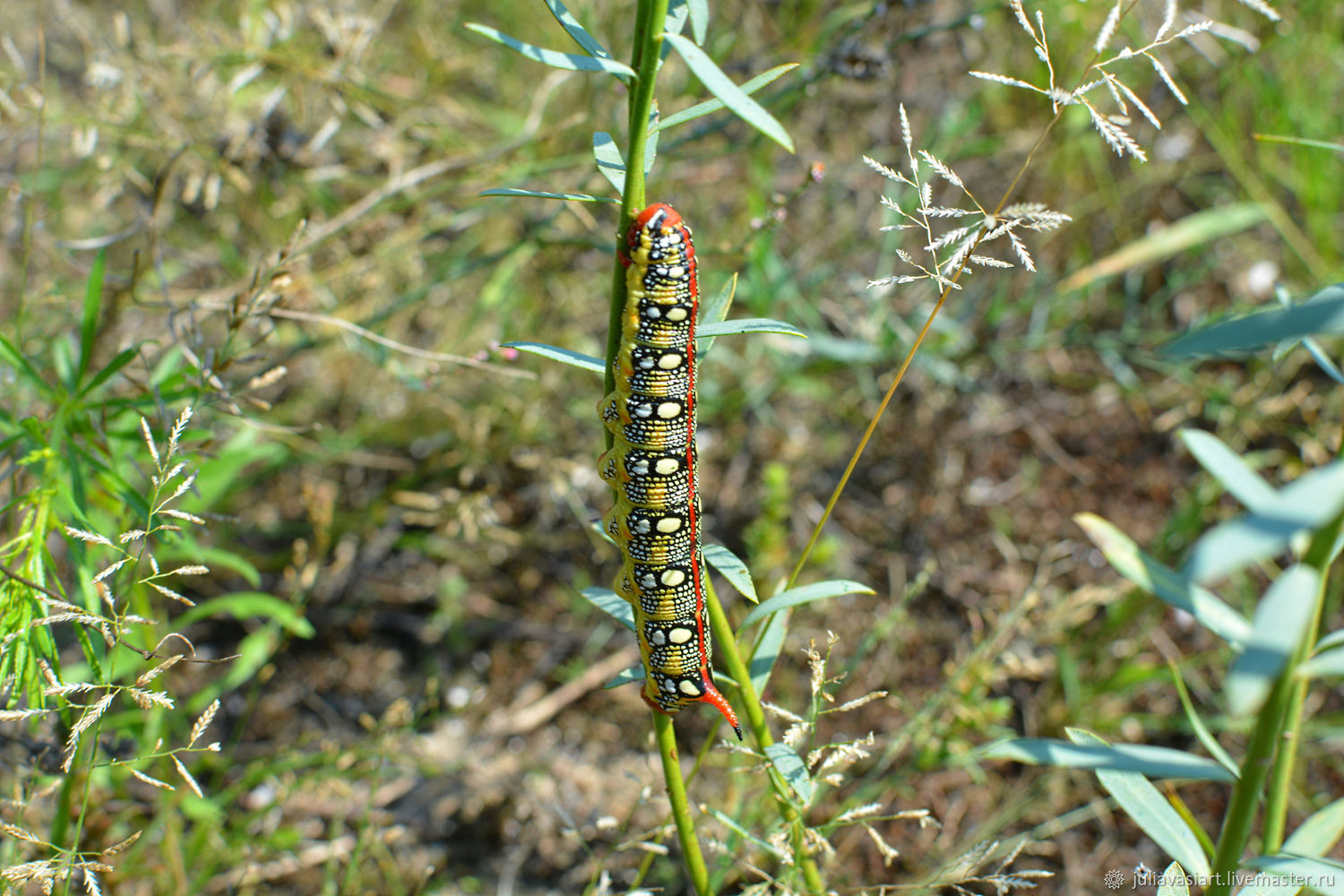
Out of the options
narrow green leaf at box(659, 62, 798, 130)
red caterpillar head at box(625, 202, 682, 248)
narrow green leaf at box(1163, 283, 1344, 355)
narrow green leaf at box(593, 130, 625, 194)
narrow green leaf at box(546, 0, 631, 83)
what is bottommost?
red caterpillar head at box(625, 202, 682, 248)

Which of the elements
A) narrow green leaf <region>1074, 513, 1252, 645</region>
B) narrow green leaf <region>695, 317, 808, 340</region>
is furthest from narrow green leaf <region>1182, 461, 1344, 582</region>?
narrow green leaf <region>695, 317, 808, 340</region>

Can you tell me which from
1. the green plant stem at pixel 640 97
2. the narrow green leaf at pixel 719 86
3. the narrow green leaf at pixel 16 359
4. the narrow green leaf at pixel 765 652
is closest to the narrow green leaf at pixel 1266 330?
the narrow green leaf at pixel 719 86

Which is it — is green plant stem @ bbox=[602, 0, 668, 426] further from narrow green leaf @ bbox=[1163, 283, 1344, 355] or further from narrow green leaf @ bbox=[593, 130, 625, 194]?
narrow green leaf @ bbox=[1163, 283, 1344, 355]

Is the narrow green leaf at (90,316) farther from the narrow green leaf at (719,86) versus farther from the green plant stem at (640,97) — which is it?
the narrow green leaf at (719,86)

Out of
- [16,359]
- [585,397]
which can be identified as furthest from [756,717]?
[585,397]

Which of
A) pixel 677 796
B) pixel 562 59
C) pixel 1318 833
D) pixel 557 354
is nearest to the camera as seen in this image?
pixel 562 59

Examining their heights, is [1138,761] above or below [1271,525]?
below

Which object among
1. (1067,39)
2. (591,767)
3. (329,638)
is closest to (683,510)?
(591,767)

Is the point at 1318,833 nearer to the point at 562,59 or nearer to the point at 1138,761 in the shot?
the point at 1138,761
